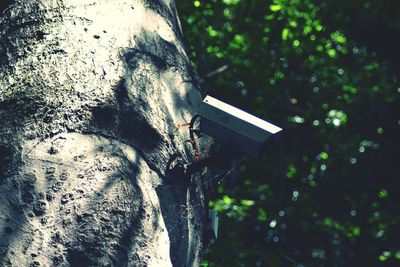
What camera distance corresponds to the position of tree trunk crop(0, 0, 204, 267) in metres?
1.94

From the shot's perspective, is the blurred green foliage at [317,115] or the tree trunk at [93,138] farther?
the blurred green foliage at [317,115]

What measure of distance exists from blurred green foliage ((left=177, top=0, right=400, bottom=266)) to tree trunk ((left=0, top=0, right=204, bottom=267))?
16.6ft

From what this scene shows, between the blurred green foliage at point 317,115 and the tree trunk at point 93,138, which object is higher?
the blurred green foliage at point 317,115

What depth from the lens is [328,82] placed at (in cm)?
869

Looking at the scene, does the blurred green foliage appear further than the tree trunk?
Yes

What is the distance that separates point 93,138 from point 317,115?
720 cm

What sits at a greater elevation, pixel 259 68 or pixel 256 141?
pixel 259 68

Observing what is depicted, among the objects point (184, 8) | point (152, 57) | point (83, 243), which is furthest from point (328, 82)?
point (83, 243)

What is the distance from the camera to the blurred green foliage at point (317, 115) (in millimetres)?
7879

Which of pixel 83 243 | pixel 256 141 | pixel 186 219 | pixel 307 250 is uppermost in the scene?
pixel 307 250

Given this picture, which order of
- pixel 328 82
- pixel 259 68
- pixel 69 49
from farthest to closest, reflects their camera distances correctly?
pixel 328 82
pixel 259 68
pixel 69 49

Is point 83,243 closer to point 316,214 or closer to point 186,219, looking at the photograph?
point 186,219

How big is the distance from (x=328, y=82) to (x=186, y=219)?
6663 millimetres

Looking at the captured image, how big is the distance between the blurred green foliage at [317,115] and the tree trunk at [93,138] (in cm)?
506
